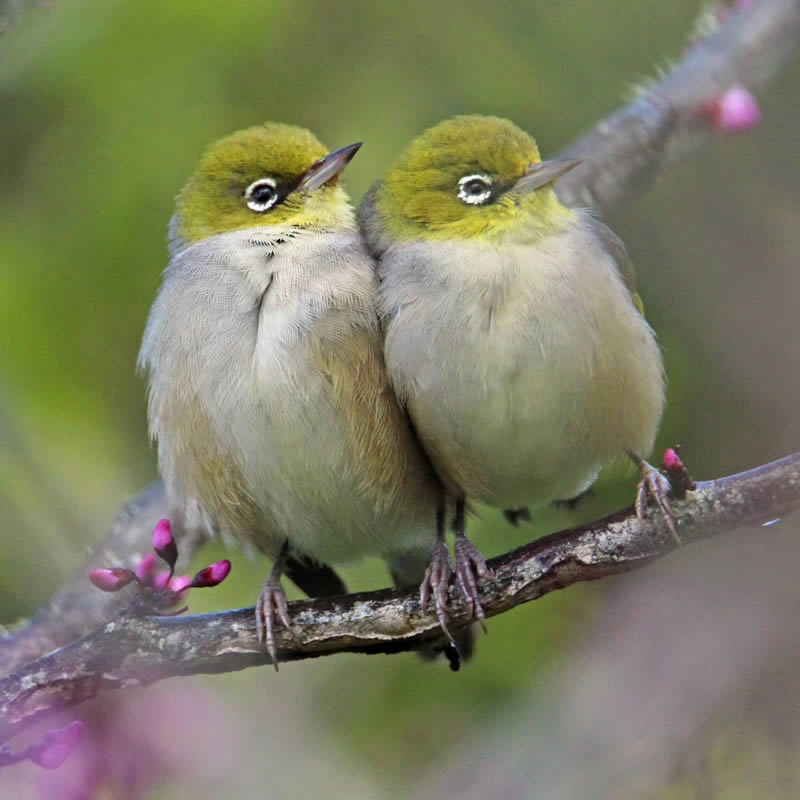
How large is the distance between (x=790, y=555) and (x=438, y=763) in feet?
5.20

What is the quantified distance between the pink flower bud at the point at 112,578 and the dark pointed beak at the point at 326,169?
1.73m

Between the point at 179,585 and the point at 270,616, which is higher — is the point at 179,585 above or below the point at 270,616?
above

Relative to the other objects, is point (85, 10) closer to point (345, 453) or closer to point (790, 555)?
point (345, 453)

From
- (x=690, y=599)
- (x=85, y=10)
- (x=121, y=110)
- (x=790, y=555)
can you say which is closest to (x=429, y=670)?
(x=690, y=599)

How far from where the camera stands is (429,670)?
235 inches

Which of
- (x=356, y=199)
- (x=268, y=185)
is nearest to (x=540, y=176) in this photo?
(x=268, y=185)

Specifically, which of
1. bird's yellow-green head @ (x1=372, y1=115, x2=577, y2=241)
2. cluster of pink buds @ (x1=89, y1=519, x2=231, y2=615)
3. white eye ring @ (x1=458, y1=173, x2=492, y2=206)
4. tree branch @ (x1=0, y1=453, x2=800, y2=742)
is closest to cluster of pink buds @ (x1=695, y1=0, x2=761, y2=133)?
bird's yellow-green head @ (x1=372, y1=115, x2=577, y2=241)

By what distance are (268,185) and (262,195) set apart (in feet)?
0.15

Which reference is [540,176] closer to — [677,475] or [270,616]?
[677,475]

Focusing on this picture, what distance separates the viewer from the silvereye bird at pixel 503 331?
466 cm

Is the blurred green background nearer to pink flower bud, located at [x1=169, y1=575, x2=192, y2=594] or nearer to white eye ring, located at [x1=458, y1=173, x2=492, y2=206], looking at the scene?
pink flower bud, located at [x1=169, y1=575, x2=192, y2=594]

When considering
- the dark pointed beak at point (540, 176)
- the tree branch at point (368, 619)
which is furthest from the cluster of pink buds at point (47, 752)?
the dark pointed beak at point (540, 176)

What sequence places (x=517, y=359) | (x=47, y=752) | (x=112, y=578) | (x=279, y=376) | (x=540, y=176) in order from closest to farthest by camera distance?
1. (x=47, y=752)
2. (x=112, y=578)
3. (x=517, y=359)
4. (x=279, y=376)
5. (x=540, y=176)

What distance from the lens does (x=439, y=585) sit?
4.68 meters
